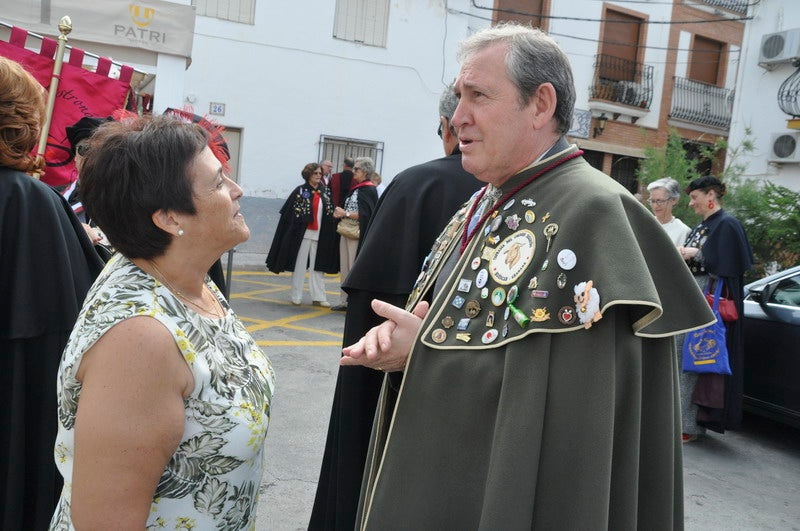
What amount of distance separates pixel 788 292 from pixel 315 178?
6100 mm

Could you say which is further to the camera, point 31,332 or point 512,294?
point 31,332

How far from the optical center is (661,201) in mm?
5898

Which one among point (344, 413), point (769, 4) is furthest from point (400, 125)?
point (344, 413)

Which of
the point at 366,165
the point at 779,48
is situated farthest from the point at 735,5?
the point at 366,165

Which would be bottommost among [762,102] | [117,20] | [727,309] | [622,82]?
[727,309]

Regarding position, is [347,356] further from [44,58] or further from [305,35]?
[305,35]

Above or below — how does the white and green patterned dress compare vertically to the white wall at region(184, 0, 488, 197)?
below

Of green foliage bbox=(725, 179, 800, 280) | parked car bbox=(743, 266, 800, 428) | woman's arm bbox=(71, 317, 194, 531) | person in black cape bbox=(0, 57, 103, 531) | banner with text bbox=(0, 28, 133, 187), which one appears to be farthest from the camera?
green foliage bbox=(725, 179, 800, 280)

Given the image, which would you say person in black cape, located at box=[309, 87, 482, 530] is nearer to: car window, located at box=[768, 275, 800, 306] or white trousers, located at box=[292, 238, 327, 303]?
car window, located at box=[768, 275, 800, 306]

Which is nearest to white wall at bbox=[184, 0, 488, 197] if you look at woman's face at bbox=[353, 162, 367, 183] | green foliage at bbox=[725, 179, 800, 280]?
woman's face at bbox=[353, 162, 367, 183]

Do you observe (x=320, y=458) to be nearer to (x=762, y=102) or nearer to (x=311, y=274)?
(x=311, y=274)

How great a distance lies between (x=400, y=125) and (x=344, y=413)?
13611 millimetres

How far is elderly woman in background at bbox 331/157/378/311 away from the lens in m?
9.43

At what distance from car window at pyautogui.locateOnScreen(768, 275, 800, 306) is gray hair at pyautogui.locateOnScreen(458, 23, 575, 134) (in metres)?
4.51
